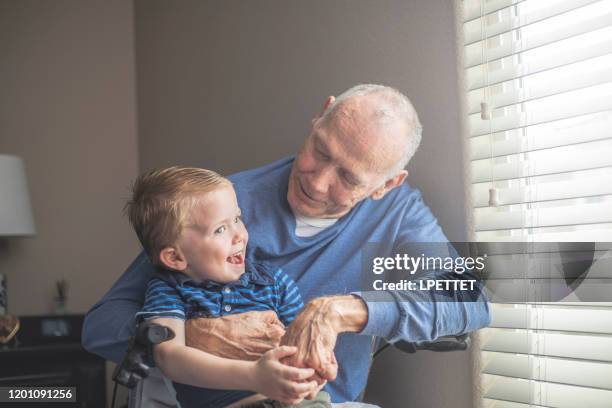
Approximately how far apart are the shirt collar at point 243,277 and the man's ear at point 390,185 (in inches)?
8.4

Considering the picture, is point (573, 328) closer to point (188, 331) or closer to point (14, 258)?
point (188, 331)

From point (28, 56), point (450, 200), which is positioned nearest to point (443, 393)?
point (450, 200)

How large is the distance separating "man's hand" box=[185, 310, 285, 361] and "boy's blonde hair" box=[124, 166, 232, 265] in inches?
5.1

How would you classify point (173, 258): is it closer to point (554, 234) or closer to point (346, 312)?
point (346, 312)

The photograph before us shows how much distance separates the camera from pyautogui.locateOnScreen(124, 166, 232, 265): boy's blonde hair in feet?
3.18

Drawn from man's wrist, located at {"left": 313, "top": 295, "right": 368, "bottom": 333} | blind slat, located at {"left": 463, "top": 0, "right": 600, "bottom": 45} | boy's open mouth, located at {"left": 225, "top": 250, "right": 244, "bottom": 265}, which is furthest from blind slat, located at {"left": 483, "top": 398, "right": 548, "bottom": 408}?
blind slat, located at {"left": 463, "top": 0, "right": 600, "bottom": 45}

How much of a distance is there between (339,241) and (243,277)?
0.58 feet

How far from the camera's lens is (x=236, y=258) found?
39.3 inches

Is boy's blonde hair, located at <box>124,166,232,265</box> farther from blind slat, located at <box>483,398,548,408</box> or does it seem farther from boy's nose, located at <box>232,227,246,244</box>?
blind slat, located at <box>483,398,548,408</box>

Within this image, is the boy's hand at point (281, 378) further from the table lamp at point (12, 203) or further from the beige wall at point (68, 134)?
the table lamp at point (12, 203)

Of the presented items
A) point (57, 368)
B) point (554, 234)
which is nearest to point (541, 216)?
point (554, 234)

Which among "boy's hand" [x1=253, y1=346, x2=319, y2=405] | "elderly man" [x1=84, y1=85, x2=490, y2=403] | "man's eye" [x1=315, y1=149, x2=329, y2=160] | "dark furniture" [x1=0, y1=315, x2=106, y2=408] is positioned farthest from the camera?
"dark furniture" [x1=0, y1=315, x2=106, y2=408]

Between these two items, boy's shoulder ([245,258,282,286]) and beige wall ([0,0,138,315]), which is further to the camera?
beige wall ([0,0,138,315])

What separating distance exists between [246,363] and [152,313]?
0.18 meters
